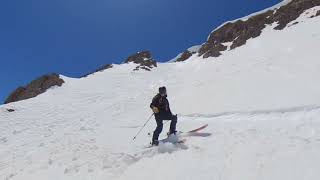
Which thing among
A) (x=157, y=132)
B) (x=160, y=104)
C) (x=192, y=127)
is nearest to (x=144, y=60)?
(x=192, y=127)

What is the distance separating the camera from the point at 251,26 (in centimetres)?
6094

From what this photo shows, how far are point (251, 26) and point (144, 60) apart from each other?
667 inches

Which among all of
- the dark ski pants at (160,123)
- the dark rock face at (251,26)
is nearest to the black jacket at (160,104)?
the dark ski pants at (160,123)

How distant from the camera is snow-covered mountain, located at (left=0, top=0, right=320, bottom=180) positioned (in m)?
10.0

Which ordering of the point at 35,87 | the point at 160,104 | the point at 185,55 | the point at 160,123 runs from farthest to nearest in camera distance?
the point at 185,55, the point at 35,87, the point at 160,104, the point at 160,123

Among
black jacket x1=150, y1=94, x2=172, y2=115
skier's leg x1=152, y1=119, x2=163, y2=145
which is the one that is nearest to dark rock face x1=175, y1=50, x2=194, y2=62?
black jacket x1=150, y1=94, x2=172, y2=115

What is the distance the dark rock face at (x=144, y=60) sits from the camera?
52069 mm

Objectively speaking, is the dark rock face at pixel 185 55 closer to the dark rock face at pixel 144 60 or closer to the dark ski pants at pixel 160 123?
the dark rock face at pixel 144 60

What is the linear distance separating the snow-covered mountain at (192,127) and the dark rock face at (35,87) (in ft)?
24.6

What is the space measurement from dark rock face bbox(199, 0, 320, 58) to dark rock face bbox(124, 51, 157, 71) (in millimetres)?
7345

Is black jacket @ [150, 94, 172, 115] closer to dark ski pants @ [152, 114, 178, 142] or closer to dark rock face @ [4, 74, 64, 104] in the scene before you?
dark ski pants @ [152, 114, 178, 142]

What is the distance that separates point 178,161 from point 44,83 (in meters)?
32.8

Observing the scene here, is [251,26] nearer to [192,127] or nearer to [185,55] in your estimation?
[185,55]

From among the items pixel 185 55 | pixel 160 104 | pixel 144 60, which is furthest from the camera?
pixel 185 55
